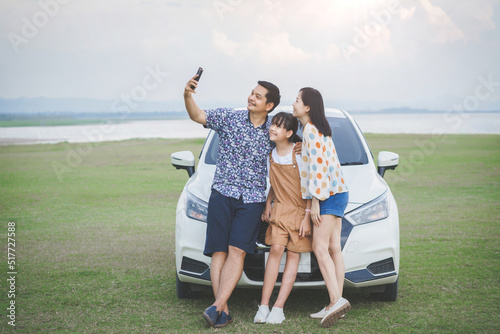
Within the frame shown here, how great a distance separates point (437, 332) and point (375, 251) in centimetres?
71

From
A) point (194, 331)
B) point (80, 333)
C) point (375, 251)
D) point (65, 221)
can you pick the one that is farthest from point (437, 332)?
point (65, 221)

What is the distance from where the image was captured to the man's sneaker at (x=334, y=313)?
12.8 feet

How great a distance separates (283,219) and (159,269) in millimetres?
2345

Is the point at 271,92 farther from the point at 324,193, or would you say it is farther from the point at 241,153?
the point at 324,193

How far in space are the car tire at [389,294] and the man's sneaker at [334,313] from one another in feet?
2.49

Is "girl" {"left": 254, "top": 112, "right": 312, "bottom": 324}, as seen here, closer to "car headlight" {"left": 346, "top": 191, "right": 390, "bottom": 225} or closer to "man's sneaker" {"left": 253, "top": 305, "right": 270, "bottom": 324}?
"man's sneaker" {"left": 253, "top": 305, "right": 270, "bottom": 324}

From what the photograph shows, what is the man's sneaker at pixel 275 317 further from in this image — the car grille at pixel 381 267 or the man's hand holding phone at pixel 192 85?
the man's hand holding phone at pixel 192 85

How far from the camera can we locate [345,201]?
409 cm

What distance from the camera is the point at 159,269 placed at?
19.4ft

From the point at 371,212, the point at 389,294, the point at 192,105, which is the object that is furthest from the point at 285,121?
the point at 389,294

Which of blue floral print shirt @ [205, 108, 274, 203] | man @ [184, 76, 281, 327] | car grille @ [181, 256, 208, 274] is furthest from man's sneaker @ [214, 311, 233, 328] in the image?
blue floral print shirt @ [205, 108, 274, 203]

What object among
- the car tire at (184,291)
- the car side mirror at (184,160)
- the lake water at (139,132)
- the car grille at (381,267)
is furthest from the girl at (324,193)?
the lake water at (139,132)

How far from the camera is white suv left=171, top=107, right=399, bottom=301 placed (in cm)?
414

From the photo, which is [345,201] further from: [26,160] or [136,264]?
[26,160]
